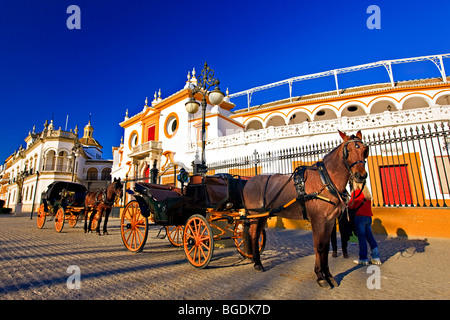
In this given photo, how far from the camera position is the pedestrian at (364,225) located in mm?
4023

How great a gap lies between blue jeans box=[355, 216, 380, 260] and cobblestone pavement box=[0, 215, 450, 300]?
0.93 feet

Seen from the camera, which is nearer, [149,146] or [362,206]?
[362,206]

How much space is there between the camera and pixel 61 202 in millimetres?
8562

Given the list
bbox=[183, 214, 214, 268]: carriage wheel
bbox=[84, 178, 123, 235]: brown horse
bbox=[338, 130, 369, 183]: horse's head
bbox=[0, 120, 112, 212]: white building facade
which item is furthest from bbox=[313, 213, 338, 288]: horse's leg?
bbox=[0, 120, 112, 212]: white building facade

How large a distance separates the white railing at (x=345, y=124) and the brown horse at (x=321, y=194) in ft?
38.2

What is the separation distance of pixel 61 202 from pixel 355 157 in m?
9.83

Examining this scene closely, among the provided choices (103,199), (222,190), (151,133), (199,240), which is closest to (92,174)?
(151,133)

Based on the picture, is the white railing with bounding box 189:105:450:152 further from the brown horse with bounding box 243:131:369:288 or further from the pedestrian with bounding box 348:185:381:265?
the brown horse with bounding box 243:131:369:288

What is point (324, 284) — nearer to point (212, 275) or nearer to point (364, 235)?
point (212, 275)

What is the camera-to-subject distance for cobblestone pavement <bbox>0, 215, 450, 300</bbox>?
8.42ft

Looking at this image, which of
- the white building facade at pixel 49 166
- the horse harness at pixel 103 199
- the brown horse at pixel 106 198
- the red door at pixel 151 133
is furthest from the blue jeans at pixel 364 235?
the white building facade at pixel 49 166

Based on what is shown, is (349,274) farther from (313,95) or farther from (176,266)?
(313,95)

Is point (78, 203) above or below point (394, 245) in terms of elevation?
above
